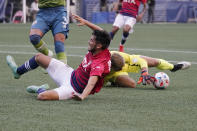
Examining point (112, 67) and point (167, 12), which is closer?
point (112, 67)

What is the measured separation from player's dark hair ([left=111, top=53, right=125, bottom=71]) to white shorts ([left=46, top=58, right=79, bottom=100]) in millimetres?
834

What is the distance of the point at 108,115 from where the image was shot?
22.4ft

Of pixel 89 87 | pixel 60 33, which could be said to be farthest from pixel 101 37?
pixel 60 33

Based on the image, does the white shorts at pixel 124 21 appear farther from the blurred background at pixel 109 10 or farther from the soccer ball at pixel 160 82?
the blurred background at pixel 109 10

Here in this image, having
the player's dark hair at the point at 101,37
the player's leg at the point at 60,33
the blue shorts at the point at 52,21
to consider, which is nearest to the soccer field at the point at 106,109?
the player's leg at the point at 60,33

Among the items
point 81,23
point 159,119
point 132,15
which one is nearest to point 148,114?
point 159,119

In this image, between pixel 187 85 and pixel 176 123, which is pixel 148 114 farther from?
pixel 187 85

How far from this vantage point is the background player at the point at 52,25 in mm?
10938

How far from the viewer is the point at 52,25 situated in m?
11.1

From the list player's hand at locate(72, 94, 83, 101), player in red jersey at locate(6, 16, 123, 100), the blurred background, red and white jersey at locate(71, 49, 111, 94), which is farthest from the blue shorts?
the blurred background

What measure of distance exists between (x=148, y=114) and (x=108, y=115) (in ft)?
1.63

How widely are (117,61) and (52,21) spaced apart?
252 cm

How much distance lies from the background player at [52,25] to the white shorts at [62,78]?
99.8 inches

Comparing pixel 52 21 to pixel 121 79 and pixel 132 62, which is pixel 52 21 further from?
pixel 121 79
